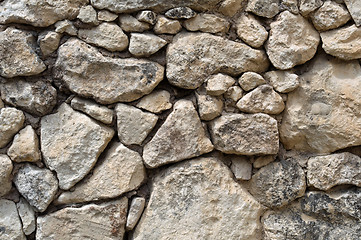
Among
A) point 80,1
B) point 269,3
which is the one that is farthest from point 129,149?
point 269,3

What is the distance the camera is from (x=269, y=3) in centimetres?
149

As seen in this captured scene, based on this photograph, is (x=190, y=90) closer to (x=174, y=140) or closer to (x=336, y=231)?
(x=174, y=140)

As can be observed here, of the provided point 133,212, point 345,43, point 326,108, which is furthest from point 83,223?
point 345,43

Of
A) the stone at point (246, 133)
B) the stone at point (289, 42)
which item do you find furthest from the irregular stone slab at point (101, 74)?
the stone at point (289, 42)

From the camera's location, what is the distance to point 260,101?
1.47 metres

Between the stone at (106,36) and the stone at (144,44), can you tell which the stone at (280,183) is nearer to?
the stone at (144,44)

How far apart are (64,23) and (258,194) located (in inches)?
40.3

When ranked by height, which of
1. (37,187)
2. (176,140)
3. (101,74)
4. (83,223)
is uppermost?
(101,74)

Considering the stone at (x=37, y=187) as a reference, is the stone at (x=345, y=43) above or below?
above

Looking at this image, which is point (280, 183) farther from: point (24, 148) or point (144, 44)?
point (24, 148)

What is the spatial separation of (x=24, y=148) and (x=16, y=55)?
354 mm

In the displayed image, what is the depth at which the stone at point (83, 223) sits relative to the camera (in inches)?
56.3

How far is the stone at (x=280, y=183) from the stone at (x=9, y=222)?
94 cm

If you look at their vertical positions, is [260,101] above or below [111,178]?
above
